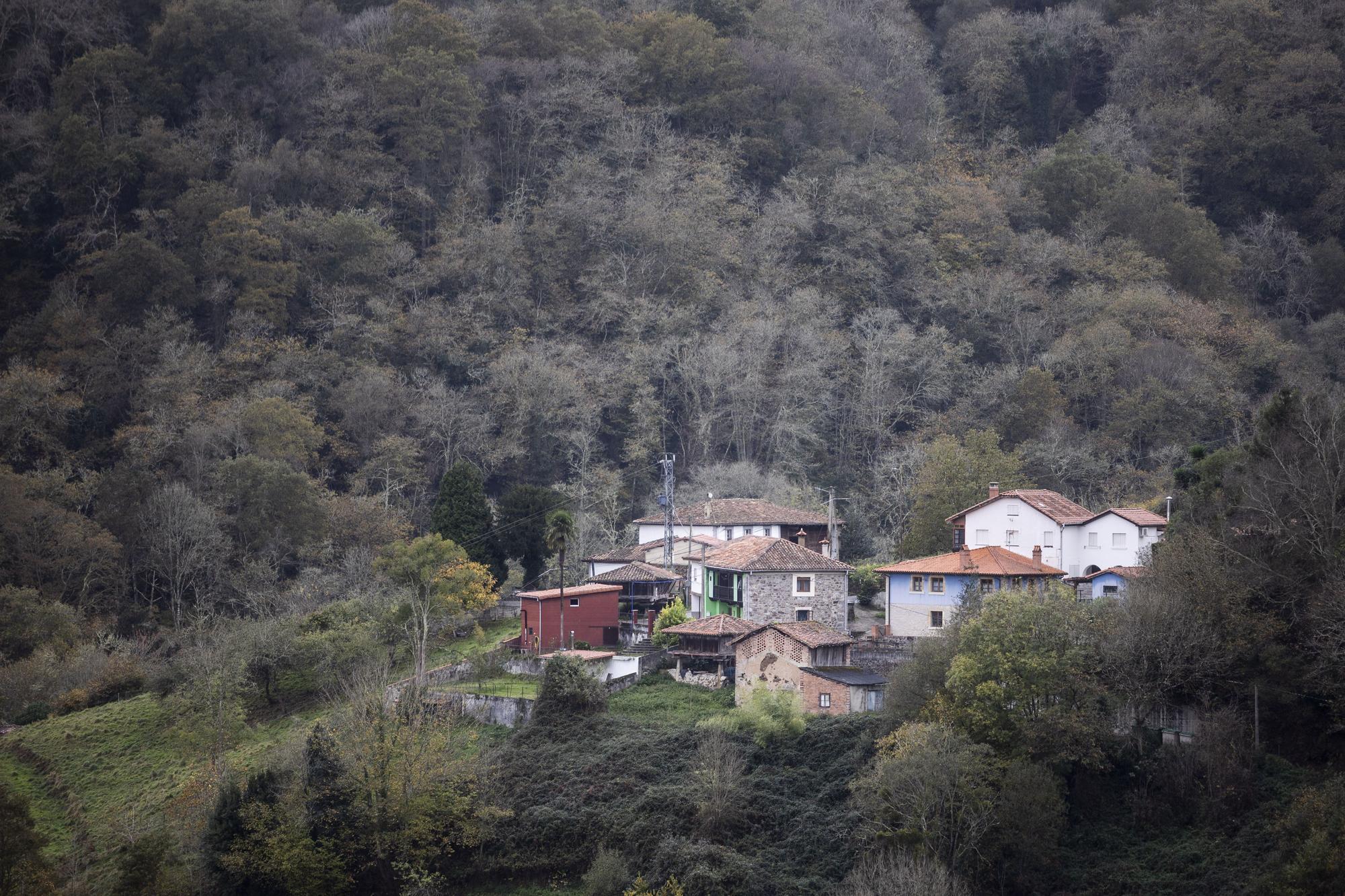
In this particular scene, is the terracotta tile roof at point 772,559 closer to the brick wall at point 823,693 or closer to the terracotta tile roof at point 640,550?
the terracotta tile roof at point 640,550

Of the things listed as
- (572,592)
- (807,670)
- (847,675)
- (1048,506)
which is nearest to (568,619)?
(572,592)

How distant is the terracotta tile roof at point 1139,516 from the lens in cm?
4544

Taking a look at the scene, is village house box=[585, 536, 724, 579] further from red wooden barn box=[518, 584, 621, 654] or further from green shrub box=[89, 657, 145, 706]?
green shrub box=[89, 657, 145, 706]

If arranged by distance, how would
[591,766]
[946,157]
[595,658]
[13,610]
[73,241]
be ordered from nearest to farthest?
[591,766]
[595,658]
[13,610]
[73,241]
[946,157]

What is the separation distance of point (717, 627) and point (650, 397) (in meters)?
28.5

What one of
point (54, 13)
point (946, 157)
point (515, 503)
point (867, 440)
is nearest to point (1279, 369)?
point (867, 440)

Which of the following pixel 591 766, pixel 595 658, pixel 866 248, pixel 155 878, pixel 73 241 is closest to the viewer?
pixel 155 878

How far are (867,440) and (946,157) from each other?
24.8 metres

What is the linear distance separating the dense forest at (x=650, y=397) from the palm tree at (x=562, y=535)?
10.3 feet

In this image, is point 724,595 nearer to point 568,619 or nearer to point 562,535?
point 568,619

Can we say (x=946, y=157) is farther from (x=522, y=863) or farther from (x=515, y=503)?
(x=522, y=863)

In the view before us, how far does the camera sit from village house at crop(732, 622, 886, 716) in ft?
122

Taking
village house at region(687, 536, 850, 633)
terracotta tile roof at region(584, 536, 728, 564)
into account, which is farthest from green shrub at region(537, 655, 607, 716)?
terracotta tile roof at region(584, 536, 728, 564)

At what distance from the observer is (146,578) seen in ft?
180
